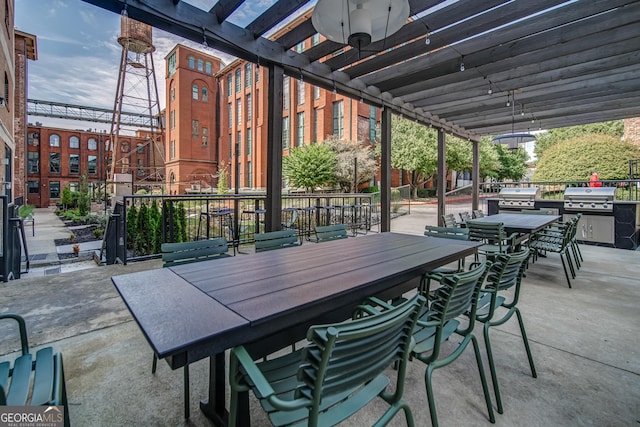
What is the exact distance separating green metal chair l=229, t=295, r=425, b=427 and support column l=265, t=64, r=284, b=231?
2.73 meters

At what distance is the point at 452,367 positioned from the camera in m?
2.06

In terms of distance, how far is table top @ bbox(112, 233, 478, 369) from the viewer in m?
1.07

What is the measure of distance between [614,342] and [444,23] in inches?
128

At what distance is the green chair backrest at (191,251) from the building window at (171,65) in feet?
95.5

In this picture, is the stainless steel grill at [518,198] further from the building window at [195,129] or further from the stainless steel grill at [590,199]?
the building window at [195,129]

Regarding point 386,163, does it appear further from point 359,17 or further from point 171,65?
point 171,65

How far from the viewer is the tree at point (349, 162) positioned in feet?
50.9

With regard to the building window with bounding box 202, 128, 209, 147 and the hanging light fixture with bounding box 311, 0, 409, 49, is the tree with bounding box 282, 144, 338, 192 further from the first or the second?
the building window with bounding box 202, 128, 209, 147

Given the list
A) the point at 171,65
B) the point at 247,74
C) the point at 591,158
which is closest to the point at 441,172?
the point at 591,158

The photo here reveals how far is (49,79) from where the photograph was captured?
893 inches

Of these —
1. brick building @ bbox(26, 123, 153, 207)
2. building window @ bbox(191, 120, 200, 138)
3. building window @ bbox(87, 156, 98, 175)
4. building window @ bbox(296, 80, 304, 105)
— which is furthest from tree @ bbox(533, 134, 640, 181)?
building window @ bbox(87, 156, 98, 175)

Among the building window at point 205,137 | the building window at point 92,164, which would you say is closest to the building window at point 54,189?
the building window at point 92,164

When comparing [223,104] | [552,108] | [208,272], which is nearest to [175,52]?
[223,104]

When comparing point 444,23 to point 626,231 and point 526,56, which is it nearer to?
point 526,56
